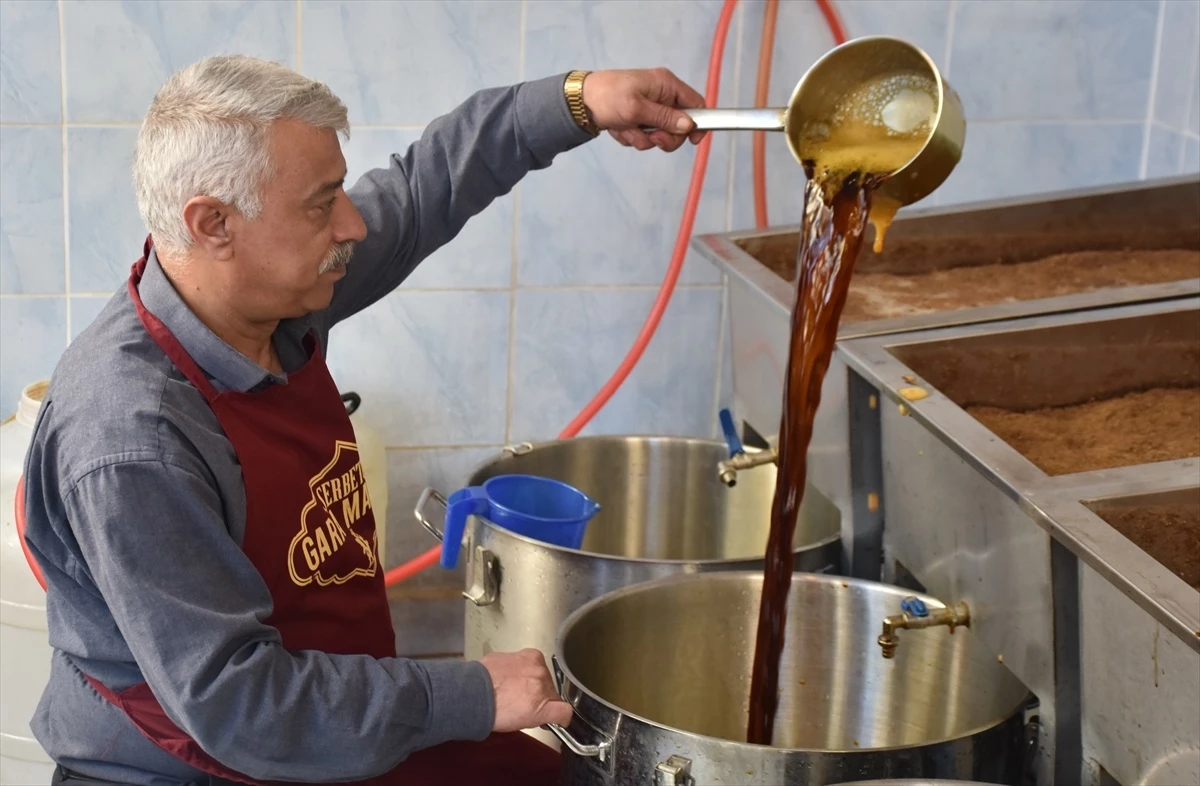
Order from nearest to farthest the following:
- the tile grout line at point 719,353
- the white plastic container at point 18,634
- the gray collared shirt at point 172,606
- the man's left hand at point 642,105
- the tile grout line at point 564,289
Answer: the gray collared shirt at point 172,606
the man's left hand at point 642,105
the white plastic container at point 18,634
the tile grout line at point 564,289
the tile grout line at point 719,353

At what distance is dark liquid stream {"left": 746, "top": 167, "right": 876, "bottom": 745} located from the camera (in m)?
1.69

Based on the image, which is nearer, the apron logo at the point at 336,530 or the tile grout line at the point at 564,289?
the apron logo at the point at 336,530

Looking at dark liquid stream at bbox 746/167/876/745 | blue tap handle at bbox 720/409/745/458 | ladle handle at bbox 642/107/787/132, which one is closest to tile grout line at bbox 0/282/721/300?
blue tap handle at bbox 720/409/745/458

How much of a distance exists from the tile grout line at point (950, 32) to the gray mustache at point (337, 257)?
61.0 inches

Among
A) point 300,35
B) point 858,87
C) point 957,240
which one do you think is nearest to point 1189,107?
point 957,240

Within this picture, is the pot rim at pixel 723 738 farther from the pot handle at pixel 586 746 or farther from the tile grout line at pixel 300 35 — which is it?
the tile grout line at pixel 300 35

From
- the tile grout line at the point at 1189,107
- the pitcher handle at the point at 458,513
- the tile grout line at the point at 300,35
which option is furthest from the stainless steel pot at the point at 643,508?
the tile grout line at the point at 1189,107

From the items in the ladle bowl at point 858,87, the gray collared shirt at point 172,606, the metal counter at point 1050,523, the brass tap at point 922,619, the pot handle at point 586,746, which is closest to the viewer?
the metal counter at point 1050,523

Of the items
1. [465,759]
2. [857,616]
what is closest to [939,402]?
[857,616]

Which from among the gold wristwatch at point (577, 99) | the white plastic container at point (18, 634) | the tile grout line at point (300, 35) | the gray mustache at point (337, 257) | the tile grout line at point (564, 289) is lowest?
the white plastic container at point (18, 634)

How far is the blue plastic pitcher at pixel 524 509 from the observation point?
1961mm

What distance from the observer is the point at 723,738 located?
1.62 metres

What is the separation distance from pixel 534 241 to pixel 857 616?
118 centimetres

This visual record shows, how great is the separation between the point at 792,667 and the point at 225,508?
0.77m
